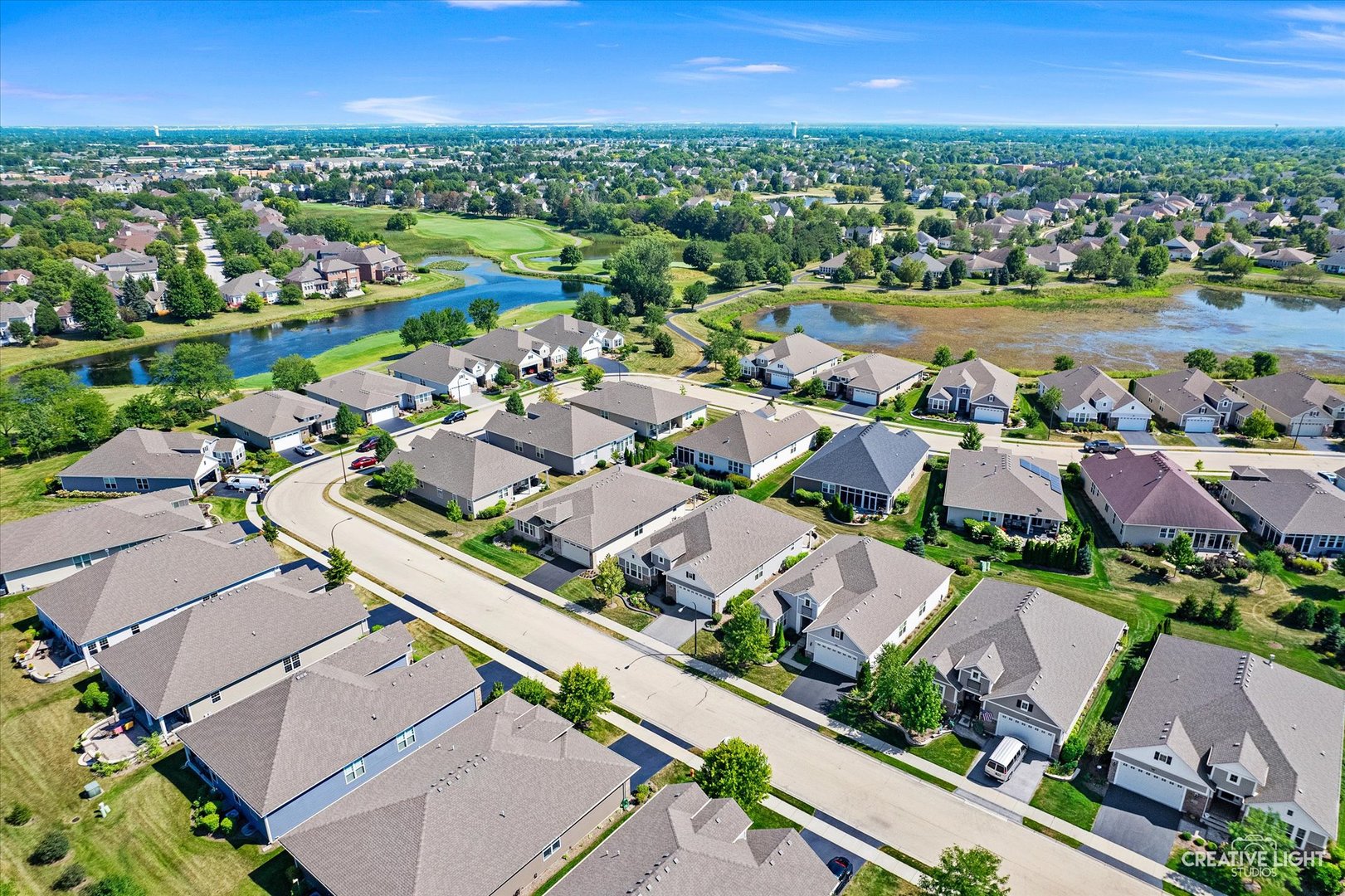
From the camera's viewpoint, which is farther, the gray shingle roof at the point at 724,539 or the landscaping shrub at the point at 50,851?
the gray shingle roof at the point at 724,539

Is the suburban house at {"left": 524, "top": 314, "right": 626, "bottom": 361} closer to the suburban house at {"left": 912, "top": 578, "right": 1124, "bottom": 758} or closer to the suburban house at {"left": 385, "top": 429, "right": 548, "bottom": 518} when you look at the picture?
the suburban house at {"left": 385, "top": 429, "right": 548, "bottom": 518}

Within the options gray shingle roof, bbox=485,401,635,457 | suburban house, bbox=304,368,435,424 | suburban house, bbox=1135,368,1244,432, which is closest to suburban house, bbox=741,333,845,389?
gray shingle roof, bbox=485,401,635,457

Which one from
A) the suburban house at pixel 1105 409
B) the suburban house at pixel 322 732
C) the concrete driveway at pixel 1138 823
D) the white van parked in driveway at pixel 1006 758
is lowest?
the concrete driveway at pixel 1138 823

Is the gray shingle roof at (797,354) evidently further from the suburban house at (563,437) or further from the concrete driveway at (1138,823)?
the concrete driveway at (1138,823)

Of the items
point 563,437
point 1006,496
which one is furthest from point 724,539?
point 563,437

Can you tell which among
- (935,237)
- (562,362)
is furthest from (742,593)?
(935,237)

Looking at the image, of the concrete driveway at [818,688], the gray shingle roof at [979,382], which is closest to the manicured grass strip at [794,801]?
the concrete driveway at [818,688]
